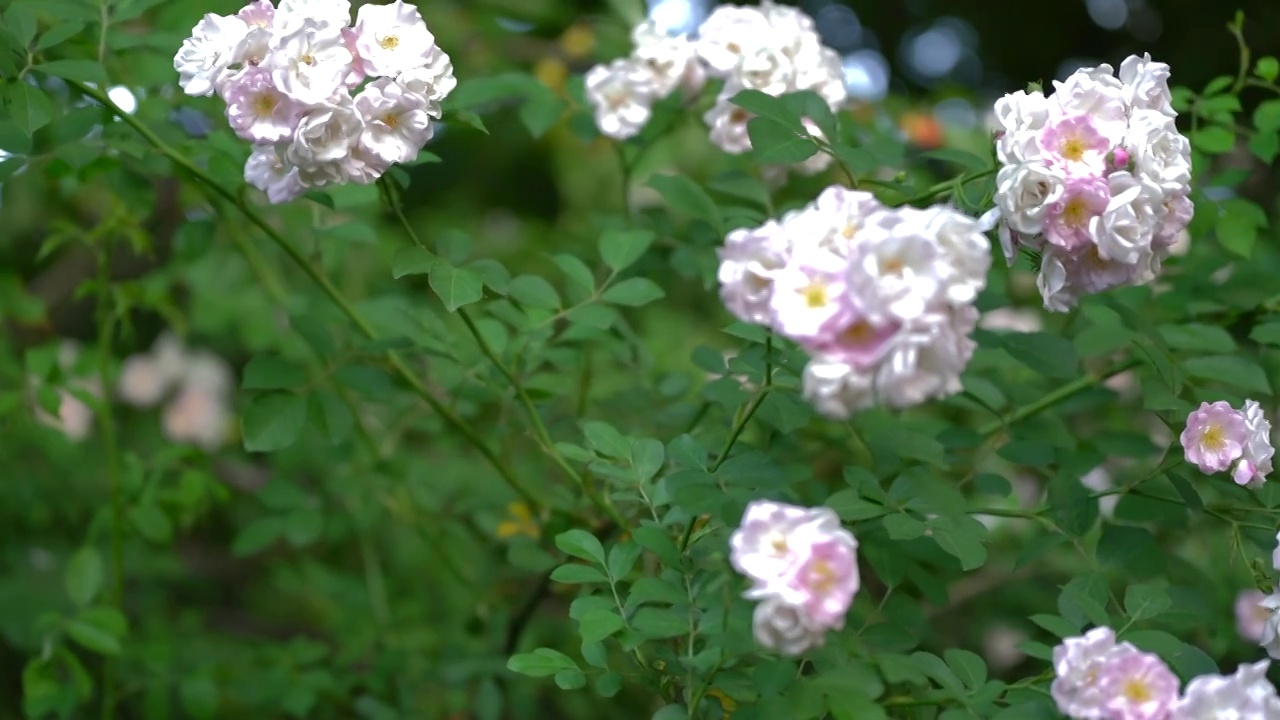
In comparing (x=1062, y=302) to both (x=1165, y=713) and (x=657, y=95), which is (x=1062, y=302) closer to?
(x=1165, y=713)

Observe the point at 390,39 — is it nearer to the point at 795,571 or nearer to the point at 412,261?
the point at 412,261

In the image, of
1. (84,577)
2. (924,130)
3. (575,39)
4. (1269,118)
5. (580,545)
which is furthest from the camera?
(575,39)

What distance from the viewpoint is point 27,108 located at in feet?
3.33

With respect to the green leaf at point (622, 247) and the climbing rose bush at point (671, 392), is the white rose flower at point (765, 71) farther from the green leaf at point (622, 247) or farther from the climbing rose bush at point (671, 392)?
the green leaf at point (622, 247)

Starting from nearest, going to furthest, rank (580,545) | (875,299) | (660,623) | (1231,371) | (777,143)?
(875,299) → (660,623) → (580,545) → (777,143) → (1231,371)

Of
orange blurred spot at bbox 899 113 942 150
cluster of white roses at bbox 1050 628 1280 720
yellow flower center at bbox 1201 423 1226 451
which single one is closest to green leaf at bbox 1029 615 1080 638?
cluster of white roses at bbox 1050 628 1280 720

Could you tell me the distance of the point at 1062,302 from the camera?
90cm

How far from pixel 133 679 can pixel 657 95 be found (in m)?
1.03

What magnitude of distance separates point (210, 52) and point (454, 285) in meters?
0.26

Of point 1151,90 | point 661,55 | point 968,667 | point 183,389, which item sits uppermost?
point 1151,90

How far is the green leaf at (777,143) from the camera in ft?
3.38

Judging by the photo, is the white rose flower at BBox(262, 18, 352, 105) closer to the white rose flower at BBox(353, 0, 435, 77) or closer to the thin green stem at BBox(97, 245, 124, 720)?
the white rose flower at BBox(353, 0, 435, 77)

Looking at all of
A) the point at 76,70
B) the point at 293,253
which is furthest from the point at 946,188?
the point at 76,70

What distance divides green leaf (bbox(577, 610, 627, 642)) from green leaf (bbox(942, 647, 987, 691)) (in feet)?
0.81
